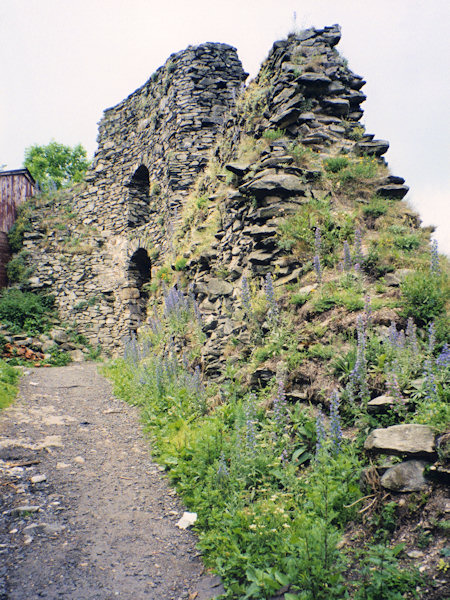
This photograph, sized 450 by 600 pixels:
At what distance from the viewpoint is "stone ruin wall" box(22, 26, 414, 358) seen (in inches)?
285

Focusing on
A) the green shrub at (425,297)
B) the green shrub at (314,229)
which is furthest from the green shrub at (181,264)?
the green shrub at (425,297)

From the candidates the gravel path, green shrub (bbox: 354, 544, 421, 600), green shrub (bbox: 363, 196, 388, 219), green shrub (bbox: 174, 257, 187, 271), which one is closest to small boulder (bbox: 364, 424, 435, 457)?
green shrub (bbox: 354, 544, 421, 600)

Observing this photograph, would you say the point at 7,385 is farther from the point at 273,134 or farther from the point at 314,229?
the point at 273,134

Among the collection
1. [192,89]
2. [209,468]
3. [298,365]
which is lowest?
[209,468]

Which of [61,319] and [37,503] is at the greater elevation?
[61,319]

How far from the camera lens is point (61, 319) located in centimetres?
1630

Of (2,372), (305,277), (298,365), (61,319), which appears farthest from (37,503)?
(61,319)

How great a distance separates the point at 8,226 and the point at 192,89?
10210mm

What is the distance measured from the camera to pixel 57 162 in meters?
38.4

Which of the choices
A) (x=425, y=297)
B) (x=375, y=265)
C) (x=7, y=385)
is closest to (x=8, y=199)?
(x=7, y=385)

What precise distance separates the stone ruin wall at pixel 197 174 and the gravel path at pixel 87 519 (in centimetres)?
236

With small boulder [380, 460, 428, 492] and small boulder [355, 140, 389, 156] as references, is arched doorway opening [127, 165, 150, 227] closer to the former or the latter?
small boulder [355, 140, 389, 156]

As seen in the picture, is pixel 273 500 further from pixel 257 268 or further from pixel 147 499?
pixel 257 268

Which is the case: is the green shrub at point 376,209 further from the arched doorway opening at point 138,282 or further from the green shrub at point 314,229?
the arched doorway opening at point 138,282
